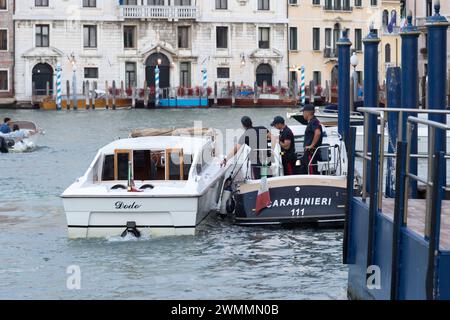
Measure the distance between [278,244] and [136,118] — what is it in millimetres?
32644

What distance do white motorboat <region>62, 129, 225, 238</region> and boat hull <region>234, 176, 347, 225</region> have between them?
54cm

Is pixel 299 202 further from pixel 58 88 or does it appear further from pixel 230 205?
pixel 58 88

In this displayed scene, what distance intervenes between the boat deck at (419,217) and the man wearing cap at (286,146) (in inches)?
241

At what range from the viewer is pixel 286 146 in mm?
14570

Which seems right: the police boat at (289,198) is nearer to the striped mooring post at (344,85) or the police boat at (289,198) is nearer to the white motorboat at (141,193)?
the white motorboat at (141,193)

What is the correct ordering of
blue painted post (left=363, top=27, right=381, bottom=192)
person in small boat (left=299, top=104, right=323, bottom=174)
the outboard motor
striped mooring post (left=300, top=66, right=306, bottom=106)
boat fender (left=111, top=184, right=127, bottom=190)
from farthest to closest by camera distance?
striped mooring post (left=300, top=66, right=306, bottom=106)
the outboard motor
person in small boat (left=299, top=104, right=323, bottom=174)
boat fender (left=111, top=184, right=127, bottom=190)
blue painted post (left=363, top=27, right=381, bottom=192)

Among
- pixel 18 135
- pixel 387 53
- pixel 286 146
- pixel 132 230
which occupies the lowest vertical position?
pixel 132 230

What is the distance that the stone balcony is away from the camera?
2253 inches

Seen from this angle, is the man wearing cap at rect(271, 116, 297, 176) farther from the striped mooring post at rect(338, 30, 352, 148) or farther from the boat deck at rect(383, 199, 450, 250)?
the boat deck at rect(383, 199, 450, 250)

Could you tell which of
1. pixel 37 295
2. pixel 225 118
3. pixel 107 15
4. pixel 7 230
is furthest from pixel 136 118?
pixel 37 295

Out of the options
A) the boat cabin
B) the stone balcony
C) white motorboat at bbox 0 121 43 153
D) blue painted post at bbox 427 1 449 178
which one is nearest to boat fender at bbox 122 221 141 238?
the boat cabin

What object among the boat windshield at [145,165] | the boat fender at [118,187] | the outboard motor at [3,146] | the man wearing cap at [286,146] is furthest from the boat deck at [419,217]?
the outboard motor at [3,146]

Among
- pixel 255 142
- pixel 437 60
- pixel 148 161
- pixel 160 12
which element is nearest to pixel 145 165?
pixel 148 161

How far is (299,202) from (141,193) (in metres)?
1.93
